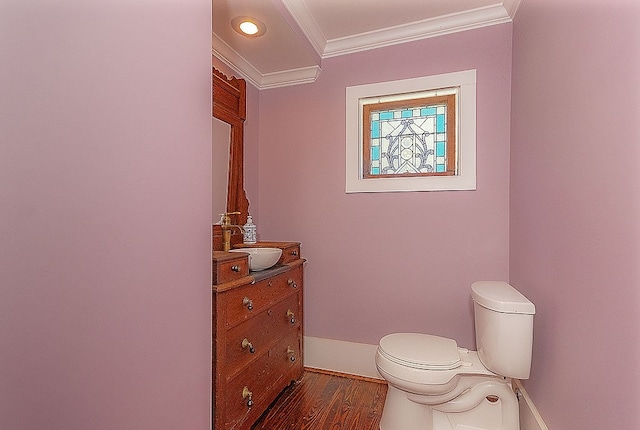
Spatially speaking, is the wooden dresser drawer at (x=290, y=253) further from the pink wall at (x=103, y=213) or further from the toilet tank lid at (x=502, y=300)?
the toilet tank lid at (x=502, y=300)

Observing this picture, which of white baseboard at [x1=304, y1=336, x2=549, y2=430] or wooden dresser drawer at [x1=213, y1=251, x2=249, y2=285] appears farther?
white baseboard at [x1=304, y1=336, x2=549, y2=430]

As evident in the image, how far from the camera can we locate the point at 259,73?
258 centimetres

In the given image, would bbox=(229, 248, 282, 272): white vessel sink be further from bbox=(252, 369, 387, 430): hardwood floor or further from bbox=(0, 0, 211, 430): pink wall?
bbox=(252, 369, 387, 430): hardwood floor

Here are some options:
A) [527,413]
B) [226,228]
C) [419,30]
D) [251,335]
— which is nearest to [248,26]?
[419,30]

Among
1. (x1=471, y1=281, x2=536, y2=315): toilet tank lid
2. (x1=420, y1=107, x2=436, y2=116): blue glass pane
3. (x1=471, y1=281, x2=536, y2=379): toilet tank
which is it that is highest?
(x1=420, y1=107, x2=436, y2=116): blue glass pane

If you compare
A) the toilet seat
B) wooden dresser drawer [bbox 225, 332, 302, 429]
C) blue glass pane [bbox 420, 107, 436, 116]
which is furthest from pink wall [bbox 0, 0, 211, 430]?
blue glass pane [bbox 420, 107, 436, 116]

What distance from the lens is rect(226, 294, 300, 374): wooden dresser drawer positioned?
1.53m

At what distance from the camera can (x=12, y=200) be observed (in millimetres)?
658

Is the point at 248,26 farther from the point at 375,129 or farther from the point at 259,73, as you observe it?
the point at 375,129

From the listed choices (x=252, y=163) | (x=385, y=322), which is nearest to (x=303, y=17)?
(x=252, y=163)

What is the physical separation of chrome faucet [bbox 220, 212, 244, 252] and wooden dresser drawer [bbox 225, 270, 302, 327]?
38cm

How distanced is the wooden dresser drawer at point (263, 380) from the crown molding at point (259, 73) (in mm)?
1904

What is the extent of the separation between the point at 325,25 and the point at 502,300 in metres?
1.98

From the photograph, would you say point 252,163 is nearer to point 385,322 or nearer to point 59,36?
point 385,322
